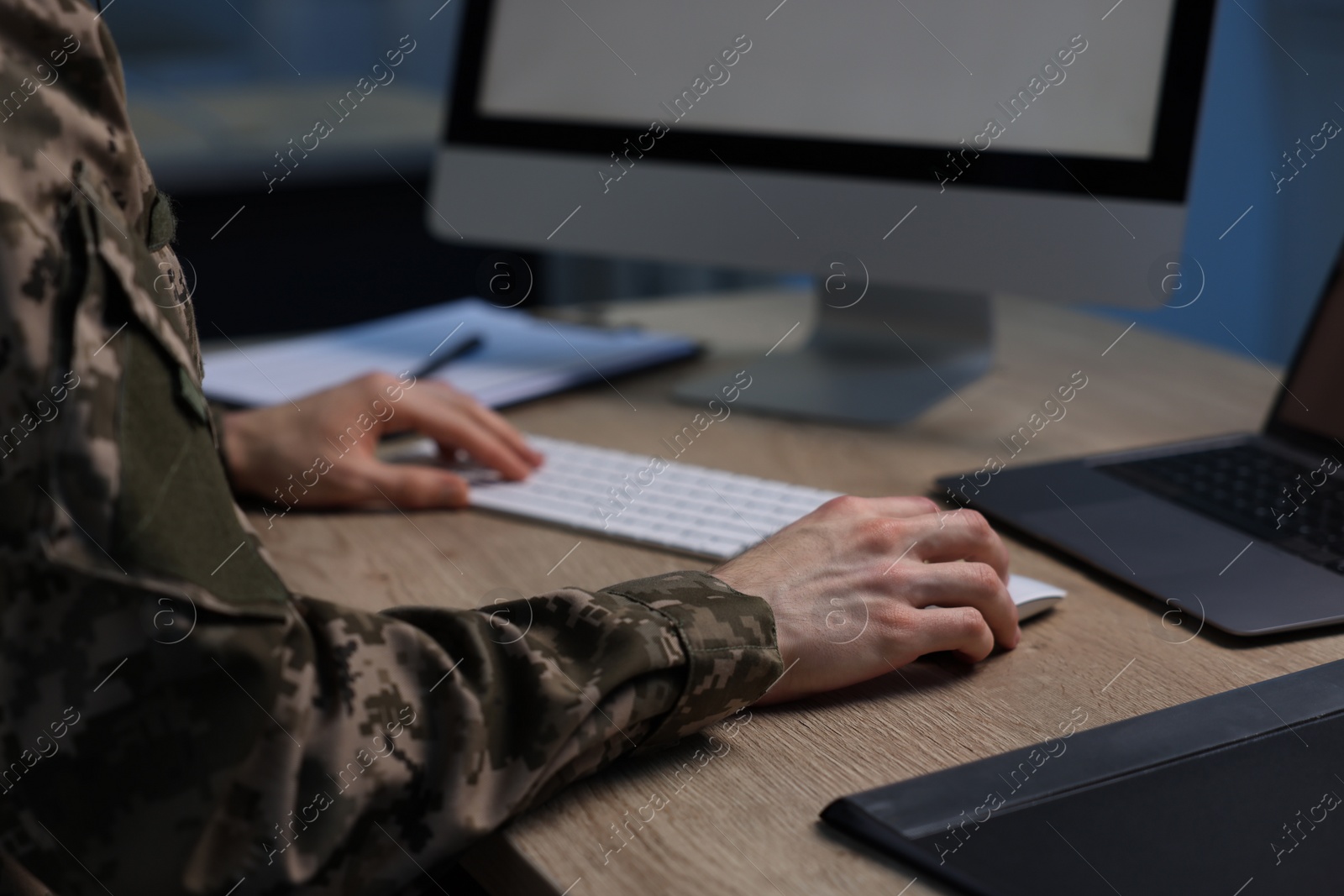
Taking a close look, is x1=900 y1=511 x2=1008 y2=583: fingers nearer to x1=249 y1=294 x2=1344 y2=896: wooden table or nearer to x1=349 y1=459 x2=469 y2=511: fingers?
x1=249 y1=294 x2=1344 y2=896: wooden table

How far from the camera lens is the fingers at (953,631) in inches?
24.0

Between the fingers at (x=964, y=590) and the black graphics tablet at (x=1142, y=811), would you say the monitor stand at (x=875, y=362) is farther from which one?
the black graphics tablet at (x=1142, y=811)

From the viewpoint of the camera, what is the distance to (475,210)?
1.18 metres

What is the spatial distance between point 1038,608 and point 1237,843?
0.72 feet

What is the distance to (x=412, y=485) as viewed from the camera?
869 mm

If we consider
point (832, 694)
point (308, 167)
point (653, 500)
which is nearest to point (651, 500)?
point (653, 500)

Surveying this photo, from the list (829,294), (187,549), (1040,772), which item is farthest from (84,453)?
(829,294)

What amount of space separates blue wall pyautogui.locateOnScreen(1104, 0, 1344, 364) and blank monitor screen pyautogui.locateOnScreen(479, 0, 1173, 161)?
70 cm

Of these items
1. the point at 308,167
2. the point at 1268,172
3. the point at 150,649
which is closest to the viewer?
the point at 150,649

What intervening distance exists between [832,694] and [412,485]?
0.39m

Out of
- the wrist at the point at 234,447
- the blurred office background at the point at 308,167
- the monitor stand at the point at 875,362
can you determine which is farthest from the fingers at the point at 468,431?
the blurred office background at the point at 308,167

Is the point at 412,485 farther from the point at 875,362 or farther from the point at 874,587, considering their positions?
the point at 875,362

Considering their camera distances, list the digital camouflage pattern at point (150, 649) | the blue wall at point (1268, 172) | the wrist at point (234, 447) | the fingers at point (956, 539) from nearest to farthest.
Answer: the digital camouflage pattern at point (150, 649), the fingers at point (956, 539), the wrist at point (234, 447), the blue wall at point (1268, 172)

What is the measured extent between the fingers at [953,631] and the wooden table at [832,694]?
0.02 metres
